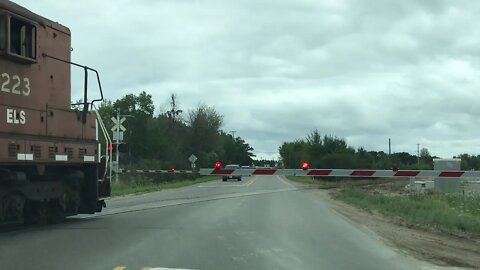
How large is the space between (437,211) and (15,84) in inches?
513

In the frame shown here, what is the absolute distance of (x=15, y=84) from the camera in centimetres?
1220

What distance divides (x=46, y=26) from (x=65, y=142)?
2842 millimetres

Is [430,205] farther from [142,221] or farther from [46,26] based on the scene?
[46,26]

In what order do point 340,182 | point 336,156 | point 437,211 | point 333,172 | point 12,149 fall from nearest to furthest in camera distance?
point 12,149
point 437,211
point 333,172
point 340,182
point 336,156

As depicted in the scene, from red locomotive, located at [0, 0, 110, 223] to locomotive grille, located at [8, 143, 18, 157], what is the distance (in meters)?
0.02

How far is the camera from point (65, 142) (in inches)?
535

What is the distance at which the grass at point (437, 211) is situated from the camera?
1538 centimetres

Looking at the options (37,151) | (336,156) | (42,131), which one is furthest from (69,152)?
(336,156)

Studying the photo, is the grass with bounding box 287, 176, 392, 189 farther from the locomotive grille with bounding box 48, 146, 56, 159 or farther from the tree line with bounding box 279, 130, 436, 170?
the locomotive grille with bounding box 48, 146, 56, 159

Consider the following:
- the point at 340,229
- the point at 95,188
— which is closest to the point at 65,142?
the point at 95,188

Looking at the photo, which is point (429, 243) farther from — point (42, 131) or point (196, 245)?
point (42, 131)

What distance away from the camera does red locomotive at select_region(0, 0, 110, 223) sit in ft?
38.9

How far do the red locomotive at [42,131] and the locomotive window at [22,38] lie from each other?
0.07ft

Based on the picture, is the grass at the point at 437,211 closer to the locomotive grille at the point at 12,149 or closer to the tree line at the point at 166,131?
the locomotive grille at the point at 12,149
